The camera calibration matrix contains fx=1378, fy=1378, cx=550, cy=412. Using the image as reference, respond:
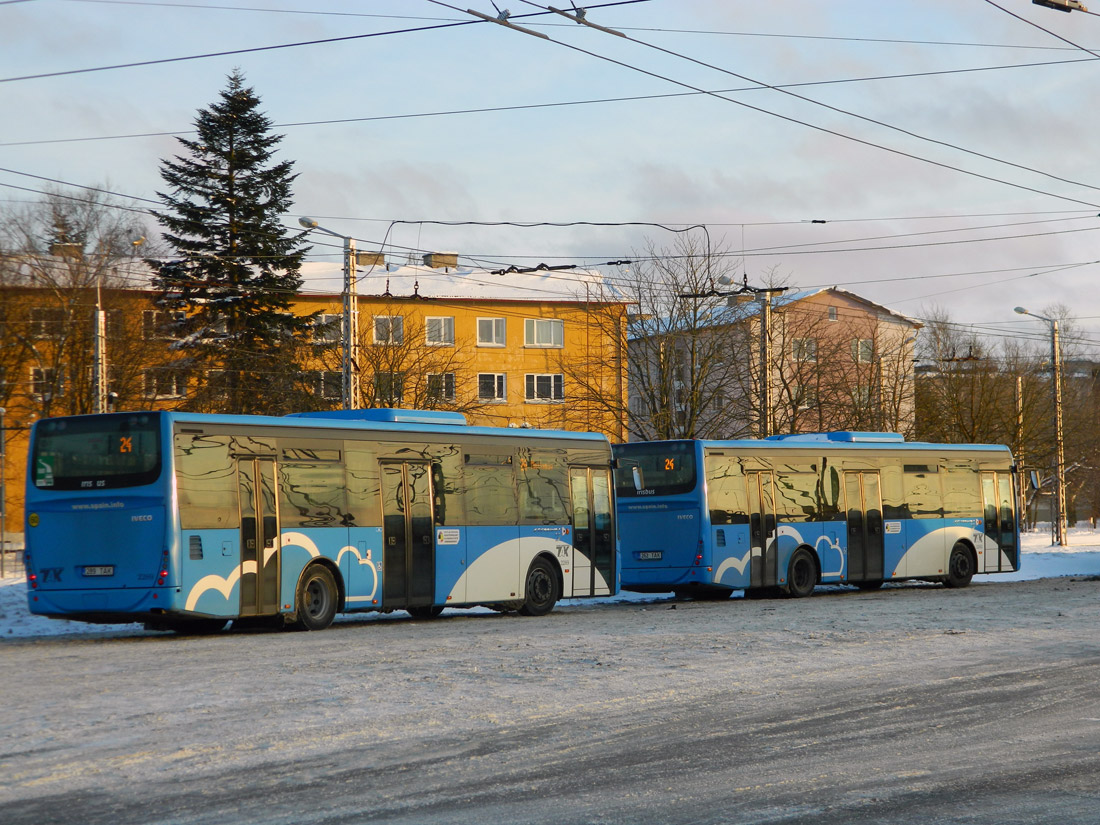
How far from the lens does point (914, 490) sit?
29344mm

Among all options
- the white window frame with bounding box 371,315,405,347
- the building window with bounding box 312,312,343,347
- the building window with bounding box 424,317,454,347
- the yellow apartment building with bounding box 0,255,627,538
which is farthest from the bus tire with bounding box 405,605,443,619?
the building window with bounding box 424,317,454,347

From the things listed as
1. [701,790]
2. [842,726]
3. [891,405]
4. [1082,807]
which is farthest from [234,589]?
[891,405]

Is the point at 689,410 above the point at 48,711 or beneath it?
above

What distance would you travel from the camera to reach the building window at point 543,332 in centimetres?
7025

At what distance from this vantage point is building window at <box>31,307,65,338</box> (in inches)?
1934

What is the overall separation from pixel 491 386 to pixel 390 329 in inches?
686

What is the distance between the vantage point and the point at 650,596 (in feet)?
97.6

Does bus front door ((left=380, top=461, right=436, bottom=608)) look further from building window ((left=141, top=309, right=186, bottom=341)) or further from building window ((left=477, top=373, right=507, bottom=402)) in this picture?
building window ((left=477, top=373, right=507, bottom=402))

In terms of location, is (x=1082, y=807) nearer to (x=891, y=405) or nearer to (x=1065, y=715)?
(x=1065, y=715)

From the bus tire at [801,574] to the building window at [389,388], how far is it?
23767 mm

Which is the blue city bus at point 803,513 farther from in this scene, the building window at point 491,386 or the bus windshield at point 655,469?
the building window at point 491,386

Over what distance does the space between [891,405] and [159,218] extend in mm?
28039

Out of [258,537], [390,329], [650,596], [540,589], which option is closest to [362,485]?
[258,537]

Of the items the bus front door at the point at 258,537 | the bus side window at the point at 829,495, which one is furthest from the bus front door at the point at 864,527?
the bus front door at the point at 258,537
